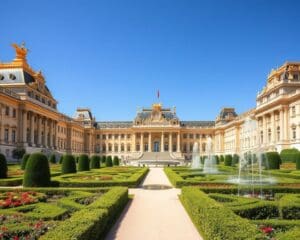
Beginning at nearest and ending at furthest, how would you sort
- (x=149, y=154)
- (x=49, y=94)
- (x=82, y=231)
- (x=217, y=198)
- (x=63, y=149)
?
(x=82, y=231)
(x=217, y=198)
(x=49, y=94)
(x=63, y=149)
(x=149, y=154)

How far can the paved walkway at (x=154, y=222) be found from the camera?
791 centimetres

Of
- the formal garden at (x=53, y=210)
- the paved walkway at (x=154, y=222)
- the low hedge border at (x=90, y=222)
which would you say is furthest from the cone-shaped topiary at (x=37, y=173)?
the low hedge border at (x=90, y=222)

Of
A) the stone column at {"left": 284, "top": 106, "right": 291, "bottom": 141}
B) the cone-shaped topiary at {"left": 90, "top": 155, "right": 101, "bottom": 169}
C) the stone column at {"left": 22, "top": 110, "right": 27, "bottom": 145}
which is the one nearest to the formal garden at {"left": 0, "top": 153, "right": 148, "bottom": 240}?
the cone-shaped topiary at {"left": 90, "top": 155, "right": 101, "bottom": 169}

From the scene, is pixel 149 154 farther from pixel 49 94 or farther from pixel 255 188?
pixel 255 188

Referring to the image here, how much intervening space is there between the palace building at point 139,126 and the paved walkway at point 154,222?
1483 cm

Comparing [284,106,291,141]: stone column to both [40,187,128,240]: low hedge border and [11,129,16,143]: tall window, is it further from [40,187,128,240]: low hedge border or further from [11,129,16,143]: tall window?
[40,187,128,240]: low hedge border

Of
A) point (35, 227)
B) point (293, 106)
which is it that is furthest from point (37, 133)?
point (35, 227)

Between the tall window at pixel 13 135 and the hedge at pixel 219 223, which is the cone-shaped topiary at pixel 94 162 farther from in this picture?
the hedge at pixel 219 223

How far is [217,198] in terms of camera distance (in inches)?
448

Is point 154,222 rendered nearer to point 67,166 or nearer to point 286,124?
point 67,166

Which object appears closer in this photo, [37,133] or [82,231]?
[82,231]

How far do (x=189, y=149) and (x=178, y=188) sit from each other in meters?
66.2

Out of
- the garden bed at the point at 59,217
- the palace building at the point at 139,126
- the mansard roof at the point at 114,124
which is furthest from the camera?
the mansard roof at the point at 114,124

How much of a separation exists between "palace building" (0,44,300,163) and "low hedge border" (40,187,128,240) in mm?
18056
